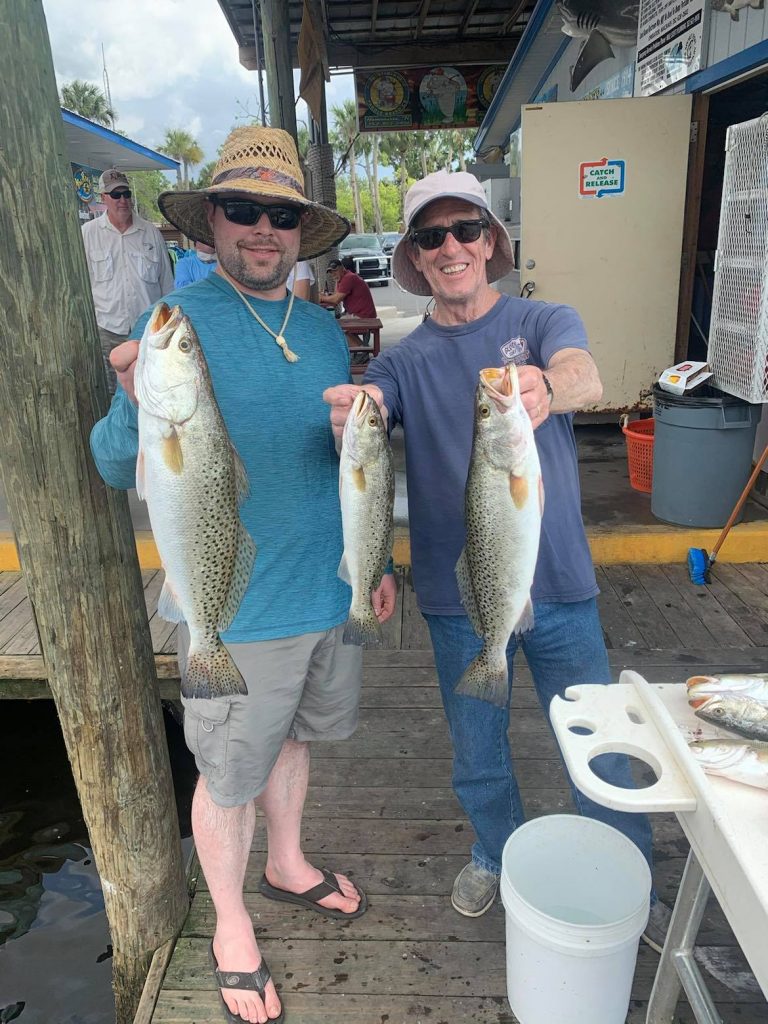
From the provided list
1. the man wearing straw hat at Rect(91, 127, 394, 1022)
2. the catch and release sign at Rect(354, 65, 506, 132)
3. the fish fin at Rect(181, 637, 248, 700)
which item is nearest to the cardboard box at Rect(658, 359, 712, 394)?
the man wearing straw hat at Rect(91, 127, 394, 1022)

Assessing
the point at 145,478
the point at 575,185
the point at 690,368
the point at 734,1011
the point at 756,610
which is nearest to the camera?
the point at 145,478

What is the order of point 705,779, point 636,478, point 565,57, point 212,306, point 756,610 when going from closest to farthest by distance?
point 705,779 → point 212,306 → point 756,610 → point 636,478 → point 565,57

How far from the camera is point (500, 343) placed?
2.31 meters

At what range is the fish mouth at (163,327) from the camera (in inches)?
63.1

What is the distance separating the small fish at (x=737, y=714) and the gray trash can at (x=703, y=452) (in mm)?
3686

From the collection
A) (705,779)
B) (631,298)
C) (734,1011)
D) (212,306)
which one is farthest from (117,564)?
(631,298)

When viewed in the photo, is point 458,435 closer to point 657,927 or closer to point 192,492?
point 192,492

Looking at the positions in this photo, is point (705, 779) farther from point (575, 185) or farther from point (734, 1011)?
point (575, 185)

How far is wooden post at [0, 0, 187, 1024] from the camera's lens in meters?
1.97

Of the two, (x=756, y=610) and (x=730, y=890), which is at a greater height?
(x=730, y=890)

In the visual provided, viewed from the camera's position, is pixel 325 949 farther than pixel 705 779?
Yes

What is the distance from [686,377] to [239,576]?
13.9ft

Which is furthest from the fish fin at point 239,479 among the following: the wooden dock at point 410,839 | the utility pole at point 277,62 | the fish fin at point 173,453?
the utility pole at point 277,62

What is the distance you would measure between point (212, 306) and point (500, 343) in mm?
880
